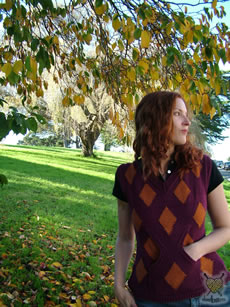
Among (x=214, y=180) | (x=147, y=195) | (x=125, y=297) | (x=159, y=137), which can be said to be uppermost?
(x=159, y=137)

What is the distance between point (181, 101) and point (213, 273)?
87 centimetres

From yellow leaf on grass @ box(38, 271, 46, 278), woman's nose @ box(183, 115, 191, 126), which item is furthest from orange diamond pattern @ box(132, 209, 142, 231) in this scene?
yellow leaf on grass @ box(38, 271, 46, 278)

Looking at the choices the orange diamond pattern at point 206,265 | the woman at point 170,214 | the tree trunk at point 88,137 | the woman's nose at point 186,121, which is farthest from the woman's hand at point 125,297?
the tree trunk at point 88,137

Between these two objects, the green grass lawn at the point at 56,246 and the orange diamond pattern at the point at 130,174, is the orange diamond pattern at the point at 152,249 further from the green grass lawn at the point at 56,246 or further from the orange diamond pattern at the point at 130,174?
the green grass lawn at the point at 56,246

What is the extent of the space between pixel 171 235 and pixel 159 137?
0.49 m

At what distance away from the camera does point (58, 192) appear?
821 centimetres

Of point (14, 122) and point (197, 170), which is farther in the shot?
point (14, 122)

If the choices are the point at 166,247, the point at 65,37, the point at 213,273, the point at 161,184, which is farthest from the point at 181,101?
the point at 65,37

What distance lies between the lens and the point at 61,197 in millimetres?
7656

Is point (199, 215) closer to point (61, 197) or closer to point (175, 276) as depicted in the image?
point (175, 276)

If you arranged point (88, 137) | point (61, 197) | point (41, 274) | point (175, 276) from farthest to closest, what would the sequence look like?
point (88, 137)
point (61, 197)
point (41, 274)
point (175, 276)

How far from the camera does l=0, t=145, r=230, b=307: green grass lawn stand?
3.23 metres

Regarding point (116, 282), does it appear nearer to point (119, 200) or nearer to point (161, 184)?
point (119, 200)

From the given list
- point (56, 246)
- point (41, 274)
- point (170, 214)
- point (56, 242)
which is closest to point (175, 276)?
point (170, 214)
